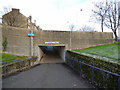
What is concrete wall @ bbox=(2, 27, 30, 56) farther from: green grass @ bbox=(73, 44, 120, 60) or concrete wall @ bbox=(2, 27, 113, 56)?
green grass @ bbox=(73, 44, 120, 60)

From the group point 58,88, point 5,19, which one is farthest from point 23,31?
point 5,19

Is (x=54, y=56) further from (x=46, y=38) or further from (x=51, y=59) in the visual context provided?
(x=46, y=38)

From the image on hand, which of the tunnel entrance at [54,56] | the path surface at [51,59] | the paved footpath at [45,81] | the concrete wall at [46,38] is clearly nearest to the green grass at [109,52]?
the paved footpath at [45,81]

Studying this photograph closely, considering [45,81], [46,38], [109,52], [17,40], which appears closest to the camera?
[45,81]

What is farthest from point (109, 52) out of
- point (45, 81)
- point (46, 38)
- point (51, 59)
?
point (51, 59)

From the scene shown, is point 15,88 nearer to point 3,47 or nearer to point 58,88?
point 58,88

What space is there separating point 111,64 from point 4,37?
1217 cm

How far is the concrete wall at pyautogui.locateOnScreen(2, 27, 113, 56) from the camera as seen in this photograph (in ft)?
35.0

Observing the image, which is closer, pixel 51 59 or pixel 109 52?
pixel 109 52

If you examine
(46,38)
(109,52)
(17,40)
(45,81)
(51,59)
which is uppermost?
(46,38)

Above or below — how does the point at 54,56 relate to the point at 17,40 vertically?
below

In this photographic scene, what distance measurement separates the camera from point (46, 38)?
1271 cm

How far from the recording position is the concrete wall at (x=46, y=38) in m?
10.7

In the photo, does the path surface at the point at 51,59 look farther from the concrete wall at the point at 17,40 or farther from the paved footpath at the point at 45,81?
the paved footpath at the point at 45,81
